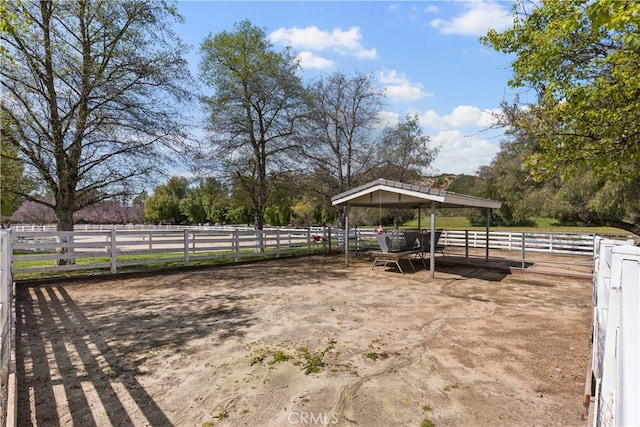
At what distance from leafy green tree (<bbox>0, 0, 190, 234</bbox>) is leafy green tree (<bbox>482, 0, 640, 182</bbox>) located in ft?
33.1

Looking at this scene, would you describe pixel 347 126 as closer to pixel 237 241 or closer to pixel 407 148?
pixel 407 148

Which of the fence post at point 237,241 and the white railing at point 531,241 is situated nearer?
the fence post at point 237,241

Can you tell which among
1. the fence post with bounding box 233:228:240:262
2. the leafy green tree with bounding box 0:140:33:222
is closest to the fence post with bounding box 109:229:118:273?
the leafy green tree with bounding box 0:140:33:222

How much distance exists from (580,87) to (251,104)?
11549 mm

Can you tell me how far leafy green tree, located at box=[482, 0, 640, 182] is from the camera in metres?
5.40

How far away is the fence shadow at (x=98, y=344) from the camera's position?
2808mm

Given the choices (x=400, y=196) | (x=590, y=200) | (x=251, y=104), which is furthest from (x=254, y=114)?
(x=590, y=200)

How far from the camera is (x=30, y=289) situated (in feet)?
24.3

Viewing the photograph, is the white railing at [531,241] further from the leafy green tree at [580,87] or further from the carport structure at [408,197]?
the leafy green tree at [580,87]

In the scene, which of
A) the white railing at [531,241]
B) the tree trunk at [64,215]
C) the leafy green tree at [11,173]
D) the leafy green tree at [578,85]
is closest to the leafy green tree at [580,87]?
the leafy green tree at [578,85]

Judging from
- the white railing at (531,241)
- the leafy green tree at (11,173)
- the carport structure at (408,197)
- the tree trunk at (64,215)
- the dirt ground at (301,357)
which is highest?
the leafy green tree at (11,173)

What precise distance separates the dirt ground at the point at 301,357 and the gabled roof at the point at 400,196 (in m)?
2.74

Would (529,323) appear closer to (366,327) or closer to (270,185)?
(366,327)

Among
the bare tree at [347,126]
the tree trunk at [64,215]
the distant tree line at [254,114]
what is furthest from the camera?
the bare tree at [347,126]
